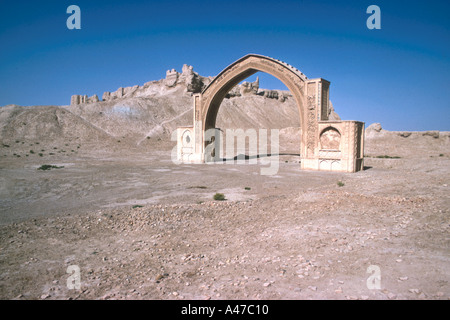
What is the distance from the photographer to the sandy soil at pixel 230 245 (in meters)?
3.57

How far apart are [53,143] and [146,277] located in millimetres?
31575

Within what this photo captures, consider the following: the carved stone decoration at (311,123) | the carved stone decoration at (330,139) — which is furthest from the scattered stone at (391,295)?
the carved stone decoration at (311,123)

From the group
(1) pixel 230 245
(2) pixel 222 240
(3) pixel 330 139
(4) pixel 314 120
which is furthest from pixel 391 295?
(4) pixel 314 120

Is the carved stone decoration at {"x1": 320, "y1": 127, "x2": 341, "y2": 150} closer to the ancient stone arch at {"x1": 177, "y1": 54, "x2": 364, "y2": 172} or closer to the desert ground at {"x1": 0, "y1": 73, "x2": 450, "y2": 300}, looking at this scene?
the ancient stone arch at {"x1": 177, "y1": 54, "x2": 364, "y2": 172}

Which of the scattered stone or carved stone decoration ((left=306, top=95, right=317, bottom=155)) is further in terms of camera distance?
carved stone decoration ((left=306, top=95, right=317, bottom=155))

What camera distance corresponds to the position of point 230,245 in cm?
512

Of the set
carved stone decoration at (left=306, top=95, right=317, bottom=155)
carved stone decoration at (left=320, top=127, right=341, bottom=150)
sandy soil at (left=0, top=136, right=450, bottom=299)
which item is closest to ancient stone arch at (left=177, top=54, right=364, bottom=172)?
carved stone decoration at (left=306, top=95, right=317, bottom=155)

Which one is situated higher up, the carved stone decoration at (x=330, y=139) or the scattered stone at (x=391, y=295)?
the carved stone decoration at (x=330, y=139)

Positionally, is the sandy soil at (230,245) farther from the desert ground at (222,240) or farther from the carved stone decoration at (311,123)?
the carved stone decoration at (311,123)

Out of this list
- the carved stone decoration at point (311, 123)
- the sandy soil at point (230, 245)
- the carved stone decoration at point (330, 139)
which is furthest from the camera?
the carved stone decoration at point (311, 123)

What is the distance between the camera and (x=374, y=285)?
11.1 ft

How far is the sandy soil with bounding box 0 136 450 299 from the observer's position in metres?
3.57

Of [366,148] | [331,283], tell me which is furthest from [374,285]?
[366,148]

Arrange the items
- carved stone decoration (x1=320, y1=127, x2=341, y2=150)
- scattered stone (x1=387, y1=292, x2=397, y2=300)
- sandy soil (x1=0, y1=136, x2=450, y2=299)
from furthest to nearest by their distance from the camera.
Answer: carved stone decoration (x1=320, y1=127, x2=341, y2=150)
sandy soil (x1=0, y1=136, x2=450, y2=299)
scattered stone (x1=387, y1=292, x2=397, y2=300)
